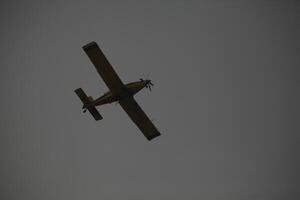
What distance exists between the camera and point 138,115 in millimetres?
26516

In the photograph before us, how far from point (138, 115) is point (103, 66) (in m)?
4.73

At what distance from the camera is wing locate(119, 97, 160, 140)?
83.4 feet

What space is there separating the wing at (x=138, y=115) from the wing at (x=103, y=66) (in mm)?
1369

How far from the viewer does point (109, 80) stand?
23734 mm

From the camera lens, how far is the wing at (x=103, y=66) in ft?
75.4

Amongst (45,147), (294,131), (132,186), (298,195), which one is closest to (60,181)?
(45,147)

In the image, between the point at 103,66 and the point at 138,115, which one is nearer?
the point at 103,66

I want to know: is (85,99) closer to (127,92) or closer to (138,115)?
(127,92)

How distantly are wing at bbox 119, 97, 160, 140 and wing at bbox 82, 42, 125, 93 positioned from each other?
1369mm

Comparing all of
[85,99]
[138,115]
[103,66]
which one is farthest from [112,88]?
[138,115]

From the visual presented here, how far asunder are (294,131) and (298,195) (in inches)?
2140

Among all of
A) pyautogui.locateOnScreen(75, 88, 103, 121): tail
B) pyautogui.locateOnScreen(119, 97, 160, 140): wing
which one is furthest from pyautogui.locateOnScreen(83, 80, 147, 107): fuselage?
pyautogui.locateOnScreen(75, 88, 103, 121): tail

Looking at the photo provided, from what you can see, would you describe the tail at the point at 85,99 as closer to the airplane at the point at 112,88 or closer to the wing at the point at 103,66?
the airplane at the point at 112,88

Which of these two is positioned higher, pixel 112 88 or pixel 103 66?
pixel 103 66
